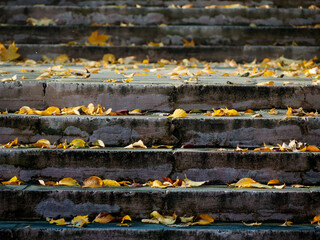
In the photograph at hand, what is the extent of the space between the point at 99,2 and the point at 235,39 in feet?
6.42

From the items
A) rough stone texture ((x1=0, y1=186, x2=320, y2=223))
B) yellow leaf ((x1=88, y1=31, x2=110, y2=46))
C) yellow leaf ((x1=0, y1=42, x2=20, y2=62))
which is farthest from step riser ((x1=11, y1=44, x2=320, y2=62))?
rough stone texture ((x1=0, y1=186, x2=320, y2=223))

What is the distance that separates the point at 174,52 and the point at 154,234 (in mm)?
3105

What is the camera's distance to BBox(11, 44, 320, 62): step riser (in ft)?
15.9

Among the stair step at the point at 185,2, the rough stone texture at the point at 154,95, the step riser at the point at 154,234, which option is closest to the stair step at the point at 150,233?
the step riser at the point at 154,234

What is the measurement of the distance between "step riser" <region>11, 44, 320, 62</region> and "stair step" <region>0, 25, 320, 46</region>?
0.75 ft

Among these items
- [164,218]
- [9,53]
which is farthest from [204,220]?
[9,53]

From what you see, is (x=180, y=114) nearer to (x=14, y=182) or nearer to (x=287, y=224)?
(x=287, y=224)

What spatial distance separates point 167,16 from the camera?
17.4 ft

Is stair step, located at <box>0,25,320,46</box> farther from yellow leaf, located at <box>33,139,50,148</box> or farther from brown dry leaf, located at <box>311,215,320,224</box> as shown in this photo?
brown dry leaf, located at <box>311,215,320,224</box>

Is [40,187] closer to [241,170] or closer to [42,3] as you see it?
[241,170]

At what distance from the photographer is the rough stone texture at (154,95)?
306cm

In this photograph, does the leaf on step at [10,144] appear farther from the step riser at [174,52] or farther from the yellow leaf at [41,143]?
the step riser at [174,52]

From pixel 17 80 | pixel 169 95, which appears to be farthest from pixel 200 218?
pixel 17 80

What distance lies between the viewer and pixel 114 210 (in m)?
2.32
